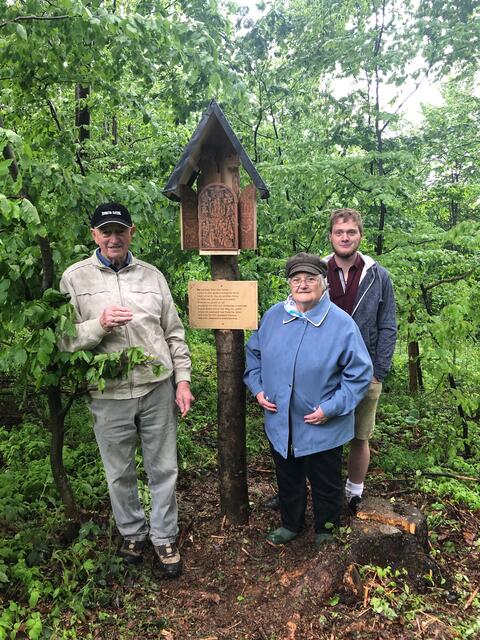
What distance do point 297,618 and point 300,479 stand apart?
833mm

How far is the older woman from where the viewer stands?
278 cm

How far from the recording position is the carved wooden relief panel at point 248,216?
3094 mm

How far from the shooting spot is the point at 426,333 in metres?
4.34

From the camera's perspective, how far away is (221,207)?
10.1ft

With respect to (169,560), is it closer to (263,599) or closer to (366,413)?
(263,599)

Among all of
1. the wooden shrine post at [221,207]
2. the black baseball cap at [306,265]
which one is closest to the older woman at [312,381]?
the black baseball cap at [306,265]

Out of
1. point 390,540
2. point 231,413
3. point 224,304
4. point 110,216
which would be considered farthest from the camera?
point 231,413

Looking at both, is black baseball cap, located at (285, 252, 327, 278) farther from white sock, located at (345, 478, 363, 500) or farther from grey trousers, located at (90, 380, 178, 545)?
white sock, located at (345, 478, 363, 500)

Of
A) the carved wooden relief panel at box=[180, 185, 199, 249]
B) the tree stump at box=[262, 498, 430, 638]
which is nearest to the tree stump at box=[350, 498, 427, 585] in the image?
the tree stump at box=[262, 498, 430, 638]

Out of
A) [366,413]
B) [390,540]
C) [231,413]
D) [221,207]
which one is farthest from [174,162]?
[390,540]

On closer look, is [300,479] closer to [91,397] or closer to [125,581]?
[125,581]

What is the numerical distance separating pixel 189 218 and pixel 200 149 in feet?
1.54

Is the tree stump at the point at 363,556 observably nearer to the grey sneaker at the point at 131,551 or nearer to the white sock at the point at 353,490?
the white sock at the point at 353,490

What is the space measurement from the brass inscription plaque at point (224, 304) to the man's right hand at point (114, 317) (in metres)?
0.62
